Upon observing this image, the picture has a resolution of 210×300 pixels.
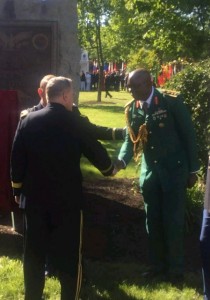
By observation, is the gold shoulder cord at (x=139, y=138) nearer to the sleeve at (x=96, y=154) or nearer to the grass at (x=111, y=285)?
the sleeve at (x=96, y=154)

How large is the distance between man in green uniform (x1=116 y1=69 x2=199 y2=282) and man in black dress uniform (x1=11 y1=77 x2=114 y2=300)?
3.02 feet

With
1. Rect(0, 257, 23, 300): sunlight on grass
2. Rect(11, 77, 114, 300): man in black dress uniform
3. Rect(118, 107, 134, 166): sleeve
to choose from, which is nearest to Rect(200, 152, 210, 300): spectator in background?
Rect(11, 77, 114, 300): man in black dress uniform

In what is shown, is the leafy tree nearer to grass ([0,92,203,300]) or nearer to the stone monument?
the stone monument

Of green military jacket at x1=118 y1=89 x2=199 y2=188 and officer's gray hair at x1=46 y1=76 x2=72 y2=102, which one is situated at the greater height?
officer's gray hair at x1=46 y1=76 x2=72 y2=102

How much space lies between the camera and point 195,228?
670 centimetres

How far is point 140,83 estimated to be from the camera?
4.97 m

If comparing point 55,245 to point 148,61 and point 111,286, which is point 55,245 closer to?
point 111,286

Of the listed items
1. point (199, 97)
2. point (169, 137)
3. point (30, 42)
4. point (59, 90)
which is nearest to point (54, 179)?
point (59, 90)

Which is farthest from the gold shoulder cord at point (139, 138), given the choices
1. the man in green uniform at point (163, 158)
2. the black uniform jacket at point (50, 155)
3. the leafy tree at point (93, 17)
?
the leafy tree at point (93, 17)

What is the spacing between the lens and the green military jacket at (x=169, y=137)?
5.07 meters

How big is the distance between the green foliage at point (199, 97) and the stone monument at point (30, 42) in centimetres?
170

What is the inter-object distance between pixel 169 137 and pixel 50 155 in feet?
4.43

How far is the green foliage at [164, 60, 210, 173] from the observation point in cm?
753

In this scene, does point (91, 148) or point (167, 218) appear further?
point (167, 218)
